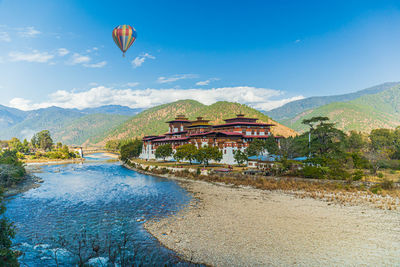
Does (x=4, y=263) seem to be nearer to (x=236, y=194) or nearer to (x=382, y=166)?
(x=236, y=194)

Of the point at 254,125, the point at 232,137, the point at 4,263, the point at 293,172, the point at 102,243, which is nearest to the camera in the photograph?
the point at 4,263

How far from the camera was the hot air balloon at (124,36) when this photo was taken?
5078cm

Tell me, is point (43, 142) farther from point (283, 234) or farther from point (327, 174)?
point (283, 234)

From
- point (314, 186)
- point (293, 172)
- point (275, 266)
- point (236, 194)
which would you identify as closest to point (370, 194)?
point (314, 186)

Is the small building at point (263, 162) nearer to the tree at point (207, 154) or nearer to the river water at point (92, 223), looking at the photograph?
the tree at point (207, 154)

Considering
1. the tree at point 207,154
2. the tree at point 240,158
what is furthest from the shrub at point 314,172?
the tree at point 207,154

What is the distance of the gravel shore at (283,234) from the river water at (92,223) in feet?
7.37

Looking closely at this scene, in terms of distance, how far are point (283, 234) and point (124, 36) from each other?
4692 cm

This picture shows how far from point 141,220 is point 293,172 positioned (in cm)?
3107

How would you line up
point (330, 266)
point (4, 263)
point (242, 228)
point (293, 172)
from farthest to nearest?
point (293, 172) → point (242, 228) → point (330, 266) → point (4, 263)

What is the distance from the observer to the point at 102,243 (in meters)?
21.6

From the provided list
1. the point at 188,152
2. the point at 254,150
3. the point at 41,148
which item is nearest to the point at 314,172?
the point at 254,150

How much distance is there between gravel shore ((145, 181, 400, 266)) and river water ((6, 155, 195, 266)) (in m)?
2.25

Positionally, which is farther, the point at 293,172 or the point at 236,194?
the point at 293,172
